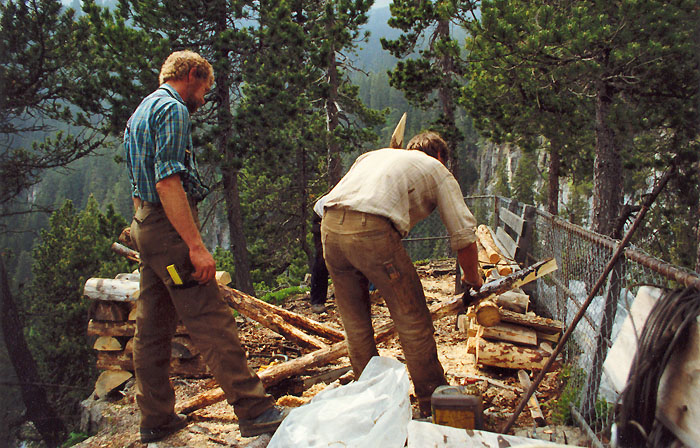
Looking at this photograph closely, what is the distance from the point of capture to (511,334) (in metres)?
4.00

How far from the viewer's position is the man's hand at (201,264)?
2.52m

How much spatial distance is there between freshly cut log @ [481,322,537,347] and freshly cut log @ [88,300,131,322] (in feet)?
11.0

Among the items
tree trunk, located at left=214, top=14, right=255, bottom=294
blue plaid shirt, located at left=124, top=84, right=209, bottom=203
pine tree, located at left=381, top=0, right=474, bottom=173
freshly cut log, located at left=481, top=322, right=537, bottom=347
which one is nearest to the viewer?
blue plaid shirt, located at left=124, top=84, right=209, bottom=203

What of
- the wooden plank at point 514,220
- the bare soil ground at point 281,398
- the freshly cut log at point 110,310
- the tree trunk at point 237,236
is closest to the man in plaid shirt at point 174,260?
the bare soil ground at point 281,398

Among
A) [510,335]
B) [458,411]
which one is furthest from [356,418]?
[510,335]

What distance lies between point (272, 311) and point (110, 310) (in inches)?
59.4

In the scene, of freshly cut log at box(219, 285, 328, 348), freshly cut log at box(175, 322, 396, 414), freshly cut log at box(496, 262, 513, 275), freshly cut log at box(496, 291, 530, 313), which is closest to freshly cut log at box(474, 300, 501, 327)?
freshly cut log at box(496, 291, 530, 313)

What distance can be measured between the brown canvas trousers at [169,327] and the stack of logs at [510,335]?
82.0 inches

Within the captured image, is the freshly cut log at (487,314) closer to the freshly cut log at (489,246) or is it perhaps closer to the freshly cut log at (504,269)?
the freshly cut log at (504,269)

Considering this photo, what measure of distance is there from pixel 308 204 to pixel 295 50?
962 centimetres

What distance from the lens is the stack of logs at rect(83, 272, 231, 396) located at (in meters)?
4.36

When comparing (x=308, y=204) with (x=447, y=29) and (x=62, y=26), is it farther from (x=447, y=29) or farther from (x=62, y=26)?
(x=62, y=26)

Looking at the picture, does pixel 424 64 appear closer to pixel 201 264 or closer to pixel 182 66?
pixel 182 66

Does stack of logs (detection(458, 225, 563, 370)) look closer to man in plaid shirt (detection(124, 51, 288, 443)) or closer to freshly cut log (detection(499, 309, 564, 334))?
freshly cut log (detection(499, 309, 564, 334))
